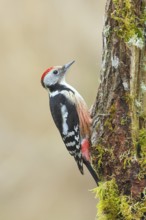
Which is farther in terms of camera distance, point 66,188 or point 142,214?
point 66,188

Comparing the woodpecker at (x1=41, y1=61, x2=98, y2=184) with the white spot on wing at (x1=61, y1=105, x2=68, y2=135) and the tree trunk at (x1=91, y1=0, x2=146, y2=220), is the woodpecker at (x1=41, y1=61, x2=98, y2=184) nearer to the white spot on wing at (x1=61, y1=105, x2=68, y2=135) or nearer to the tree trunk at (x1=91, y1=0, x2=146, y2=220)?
the white spot on wing at (x1=61, y1=105, x2=68, y2=135)

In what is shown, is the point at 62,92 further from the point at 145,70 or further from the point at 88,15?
the point at 88,15

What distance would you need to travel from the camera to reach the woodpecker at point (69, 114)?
14.2 ft

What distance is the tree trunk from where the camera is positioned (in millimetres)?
3627

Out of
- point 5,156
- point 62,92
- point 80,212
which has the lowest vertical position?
point 80,212

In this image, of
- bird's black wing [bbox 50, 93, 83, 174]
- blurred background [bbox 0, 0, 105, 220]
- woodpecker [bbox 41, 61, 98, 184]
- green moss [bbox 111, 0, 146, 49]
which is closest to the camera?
green moss [bbox 111, 0, 146, 49]

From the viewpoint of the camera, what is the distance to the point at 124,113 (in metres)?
3.73

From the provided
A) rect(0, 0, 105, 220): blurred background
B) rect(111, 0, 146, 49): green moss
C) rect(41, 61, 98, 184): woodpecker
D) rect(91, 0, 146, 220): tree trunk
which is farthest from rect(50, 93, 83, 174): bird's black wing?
rect(0, 0, 105, 220): blurred background

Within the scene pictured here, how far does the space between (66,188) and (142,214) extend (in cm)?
312

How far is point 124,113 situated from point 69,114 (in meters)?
0.91

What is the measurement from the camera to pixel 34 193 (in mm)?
6988

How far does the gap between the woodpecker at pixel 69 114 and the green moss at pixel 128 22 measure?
80cm

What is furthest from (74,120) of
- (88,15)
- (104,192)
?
(88,15)

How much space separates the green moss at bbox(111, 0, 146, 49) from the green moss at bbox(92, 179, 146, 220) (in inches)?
32.1
